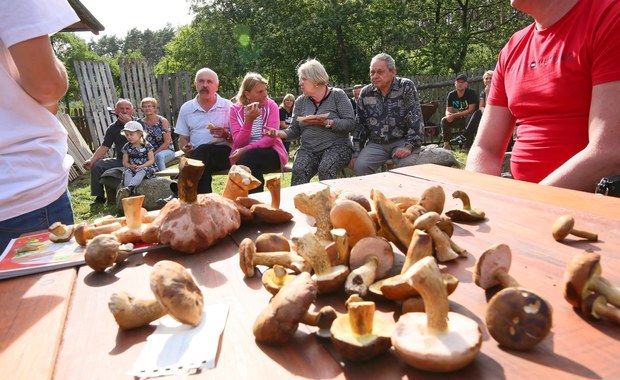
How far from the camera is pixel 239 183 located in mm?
1427

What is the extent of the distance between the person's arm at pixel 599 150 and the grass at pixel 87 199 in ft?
16.1

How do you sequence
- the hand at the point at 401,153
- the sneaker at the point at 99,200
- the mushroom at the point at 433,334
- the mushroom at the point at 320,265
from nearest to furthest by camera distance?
1. the mushroom at the point at 433,334
2. the mushroom at the point at 320,265
3. the hand at the point at 401,153
4. the sneaker at the point at 99,200

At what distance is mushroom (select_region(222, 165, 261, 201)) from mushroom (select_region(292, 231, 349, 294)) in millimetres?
551

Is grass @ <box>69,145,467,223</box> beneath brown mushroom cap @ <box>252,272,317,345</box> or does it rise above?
beneath

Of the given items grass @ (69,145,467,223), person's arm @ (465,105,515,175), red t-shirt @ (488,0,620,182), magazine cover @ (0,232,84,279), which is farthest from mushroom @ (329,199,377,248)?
grass @ (69,145,467,223)

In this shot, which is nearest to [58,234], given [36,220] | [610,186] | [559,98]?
[36,220]

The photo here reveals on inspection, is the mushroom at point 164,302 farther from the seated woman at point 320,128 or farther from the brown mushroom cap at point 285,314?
the seated woman at point 320,128

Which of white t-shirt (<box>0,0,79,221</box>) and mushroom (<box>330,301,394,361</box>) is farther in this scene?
white t-shirt (<box>0,0,79,221</box>)

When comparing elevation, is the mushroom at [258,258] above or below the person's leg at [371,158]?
above

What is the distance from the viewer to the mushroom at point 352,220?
3.14 ft

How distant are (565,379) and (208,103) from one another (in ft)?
17.8

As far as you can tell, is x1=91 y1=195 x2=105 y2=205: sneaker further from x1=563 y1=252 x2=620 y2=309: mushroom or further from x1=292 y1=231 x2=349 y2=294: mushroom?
x1=563 y1=252 x2=620 y2=309: mushroom

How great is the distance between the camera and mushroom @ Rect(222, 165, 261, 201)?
141 centimetres

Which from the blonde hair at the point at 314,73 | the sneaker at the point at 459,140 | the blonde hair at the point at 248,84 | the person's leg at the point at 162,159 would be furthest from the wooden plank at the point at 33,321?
the sneaker at the point at 459,140
